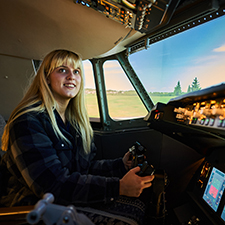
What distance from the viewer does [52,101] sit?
1.21 meters

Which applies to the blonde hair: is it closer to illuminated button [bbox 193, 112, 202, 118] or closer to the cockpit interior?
the cockpit interior

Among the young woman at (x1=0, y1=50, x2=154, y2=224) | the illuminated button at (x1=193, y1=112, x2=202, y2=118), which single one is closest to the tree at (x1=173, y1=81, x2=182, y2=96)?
the illuminated button at (x1=193, y1=112, x2=202, y2=118)

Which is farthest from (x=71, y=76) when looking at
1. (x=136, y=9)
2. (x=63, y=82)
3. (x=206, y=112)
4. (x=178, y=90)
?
(x=178, y=90)

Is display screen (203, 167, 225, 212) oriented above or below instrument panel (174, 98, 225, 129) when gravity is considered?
below

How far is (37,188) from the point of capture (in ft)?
2.88

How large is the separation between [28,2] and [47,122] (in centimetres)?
115

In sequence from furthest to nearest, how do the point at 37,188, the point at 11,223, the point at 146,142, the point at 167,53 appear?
the point at 146,142 → the point at 167,53 → the point at 37,188 → the point at 11,223

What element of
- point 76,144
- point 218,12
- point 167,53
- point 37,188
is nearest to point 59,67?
point 76,144

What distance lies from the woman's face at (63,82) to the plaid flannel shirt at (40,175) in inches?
10.0

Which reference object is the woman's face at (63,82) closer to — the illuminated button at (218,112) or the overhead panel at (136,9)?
the overhead panel at (136,9)

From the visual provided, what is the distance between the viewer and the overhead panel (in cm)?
135

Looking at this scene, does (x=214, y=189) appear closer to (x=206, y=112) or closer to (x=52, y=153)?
(x=206, y=112)

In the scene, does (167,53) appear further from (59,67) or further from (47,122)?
(47,122)

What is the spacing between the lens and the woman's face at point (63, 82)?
4.08 ft
